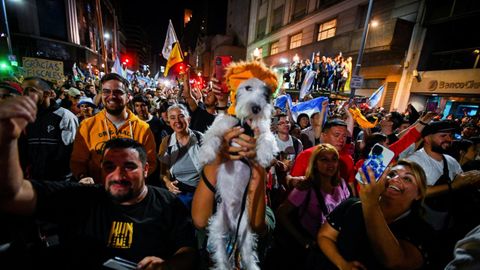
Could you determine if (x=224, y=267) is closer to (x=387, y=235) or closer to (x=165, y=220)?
(x=165, y=220)

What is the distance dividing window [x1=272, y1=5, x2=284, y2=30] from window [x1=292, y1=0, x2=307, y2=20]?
2.90 m

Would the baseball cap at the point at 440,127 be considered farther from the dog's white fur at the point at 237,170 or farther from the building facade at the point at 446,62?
the building facade at the point at 446,62

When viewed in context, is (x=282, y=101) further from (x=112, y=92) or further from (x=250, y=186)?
(x=250, y=186)

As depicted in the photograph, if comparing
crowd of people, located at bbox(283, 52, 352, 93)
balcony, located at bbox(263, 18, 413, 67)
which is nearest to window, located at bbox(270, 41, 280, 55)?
balcony, located at bbox(263, 18, 413, 67)

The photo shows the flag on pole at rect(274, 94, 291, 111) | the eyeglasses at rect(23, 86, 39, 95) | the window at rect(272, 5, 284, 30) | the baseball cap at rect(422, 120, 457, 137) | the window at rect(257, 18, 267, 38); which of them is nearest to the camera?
the baseball cap at rect(422, 120, 457, 137)

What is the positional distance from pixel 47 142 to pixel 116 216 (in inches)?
98.8

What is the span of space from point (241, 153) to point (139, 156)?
115cm

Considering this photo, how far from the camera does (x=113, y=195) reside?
1.84 meters

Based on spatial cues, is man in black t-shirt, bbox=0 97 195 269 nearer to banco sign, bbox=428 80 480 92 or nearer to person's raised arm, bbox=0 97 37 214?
person's raised arm, bbox=0 97 37 214

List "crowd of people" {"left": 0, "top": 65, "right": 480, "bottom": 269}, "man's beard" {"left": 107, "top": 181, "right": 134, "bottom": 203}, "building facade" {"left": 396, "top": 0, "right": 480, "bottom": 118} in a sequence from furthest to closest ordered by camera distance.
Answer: "building facade" {"left": 396, "top": 0, "right": 480, "bottom": 118}, "man's beard" {"left": 107, "top": 181, "right": 134, "bottom": 203}, "crowd of people" {"left": 0, "top": 65, "right": 480, "bottom": 269}

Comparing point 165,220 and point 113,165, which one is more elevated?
point 113,165

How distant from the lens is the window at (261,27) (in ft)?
114

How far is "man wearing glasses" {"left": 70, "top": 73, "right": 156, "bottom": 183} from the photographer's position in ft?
9.39

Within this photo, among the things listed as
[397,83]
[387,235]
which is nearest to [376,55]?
[397,83]
